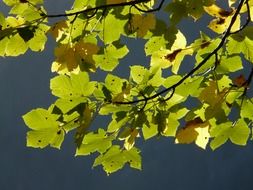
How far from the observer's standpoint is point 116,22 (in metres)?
2.56

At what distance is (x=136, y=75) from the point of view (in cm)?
268

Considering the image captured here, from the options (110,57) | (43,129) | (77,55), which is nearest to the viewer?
(43,129)

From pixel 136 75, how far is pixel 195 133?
0.46 metres

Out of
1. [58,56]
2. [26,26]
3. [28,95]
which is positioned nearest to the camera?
[26,26]

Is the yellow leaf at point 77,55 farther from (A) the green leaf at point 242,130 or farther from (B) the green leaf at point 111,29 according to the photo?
(A) the green leaf at point 242,130

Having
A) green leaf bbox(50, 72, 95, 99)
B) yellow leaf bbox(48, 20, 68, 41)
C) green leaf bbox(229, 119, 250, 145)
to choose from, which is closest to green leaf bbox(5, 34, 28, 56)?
yellow leaf bbox(48, 20, 68, 41)

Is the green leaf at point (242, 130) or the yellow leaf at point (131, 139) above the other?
the yellow leaf at point (131, 139)

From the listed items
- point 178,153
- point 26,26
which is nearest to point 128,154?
point 26,26

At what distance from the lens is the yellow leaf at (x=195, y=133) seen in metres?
2.57

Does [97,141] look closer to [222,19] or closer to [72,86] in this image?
[72,86]

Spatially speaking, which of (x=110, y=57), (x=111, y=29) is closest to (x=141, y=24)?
(x=111, y=29)

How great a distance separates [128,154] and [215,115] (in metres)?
0.53

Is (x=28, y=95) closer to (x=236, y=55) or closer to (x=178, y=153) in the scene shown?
(x=178, y=153)

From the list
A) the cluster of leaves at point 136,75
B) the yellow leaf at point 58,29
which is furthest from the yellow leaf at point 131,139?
the yellow leaf at point 58,29
